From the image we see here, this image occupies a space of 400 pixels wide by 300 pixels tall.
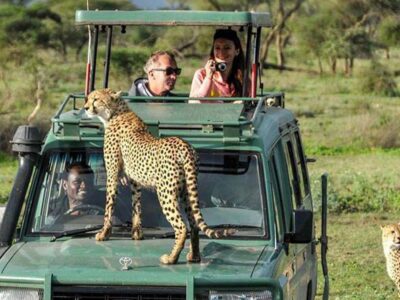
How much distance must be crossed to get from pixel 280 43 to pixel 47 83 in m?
14.2

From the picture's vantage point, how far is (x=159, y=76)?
7.32 m

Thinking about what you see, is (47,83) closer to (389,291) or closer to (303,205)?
(389,291)

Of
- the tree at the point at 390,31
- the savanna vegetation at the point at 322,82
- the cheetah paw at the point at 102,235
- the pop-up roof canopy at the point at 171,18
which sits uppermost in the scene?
the tree at the point at 390,31

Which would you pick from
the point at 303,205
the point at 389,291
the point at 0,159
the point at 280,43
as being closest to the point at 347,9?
the point at 280,43

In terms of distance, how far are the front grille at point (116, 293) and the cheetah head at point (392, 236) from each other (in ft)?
18.2

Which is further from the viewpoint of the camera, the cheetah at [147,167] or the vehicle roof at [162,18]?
the vehicle roof at [162,18]

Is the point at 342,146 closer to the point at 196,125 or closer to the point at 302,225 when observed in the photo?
the point at 196,125

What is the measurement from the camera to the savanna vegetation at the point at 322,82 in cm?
1373

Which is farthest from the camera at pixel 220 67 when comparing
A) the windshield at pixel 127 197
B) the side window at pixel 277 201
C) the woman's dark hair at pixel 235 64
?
the windshield at pixel 127 197

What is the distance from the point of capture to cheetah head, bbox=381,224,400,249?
1050 cm

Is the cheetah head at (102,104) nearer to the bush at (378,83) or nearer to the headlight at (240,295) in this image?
the headlight at (240,295)

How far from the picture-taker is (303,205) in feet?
24.0

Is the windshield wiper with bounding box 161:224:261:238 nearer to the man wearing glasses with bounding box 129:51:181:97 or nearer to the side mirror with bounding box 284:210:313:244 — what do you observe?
the side mirror with bounding box 284:210:313:244

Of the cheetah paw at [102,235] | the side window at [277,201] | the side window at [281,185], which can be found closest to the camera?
the cheetah paw at [102,235]
